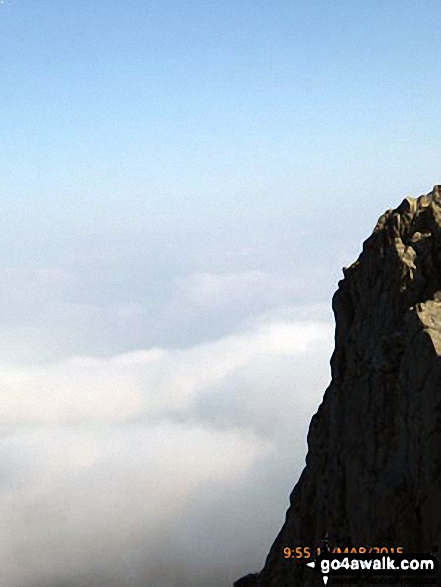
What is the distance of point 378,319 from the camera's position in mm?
72375

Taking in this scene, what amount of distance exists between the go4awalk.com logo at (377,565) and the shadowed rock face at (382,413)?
132 centimetres

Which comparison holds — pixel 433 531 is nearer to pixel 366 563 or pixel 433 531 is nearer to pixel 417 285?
pixel 366 563

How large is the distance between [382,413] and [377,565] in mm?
13123

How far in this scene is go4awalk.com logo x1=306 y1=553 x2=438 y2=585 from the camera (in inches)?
2208

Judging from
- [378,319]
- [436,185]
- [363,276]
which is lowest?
[378,319]

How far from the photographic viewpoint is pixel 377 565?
58875 mm

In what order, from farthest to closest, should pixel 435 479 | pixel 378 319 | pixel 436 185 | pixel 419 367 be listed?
pixel 436 185
pixel 378 319
pixel 419 367
pixel 435 479

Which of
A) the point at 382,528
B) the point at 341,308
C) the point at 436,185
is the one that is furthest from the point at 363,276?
the point at 382,528

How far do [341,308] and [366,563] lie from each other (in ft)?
95.7
